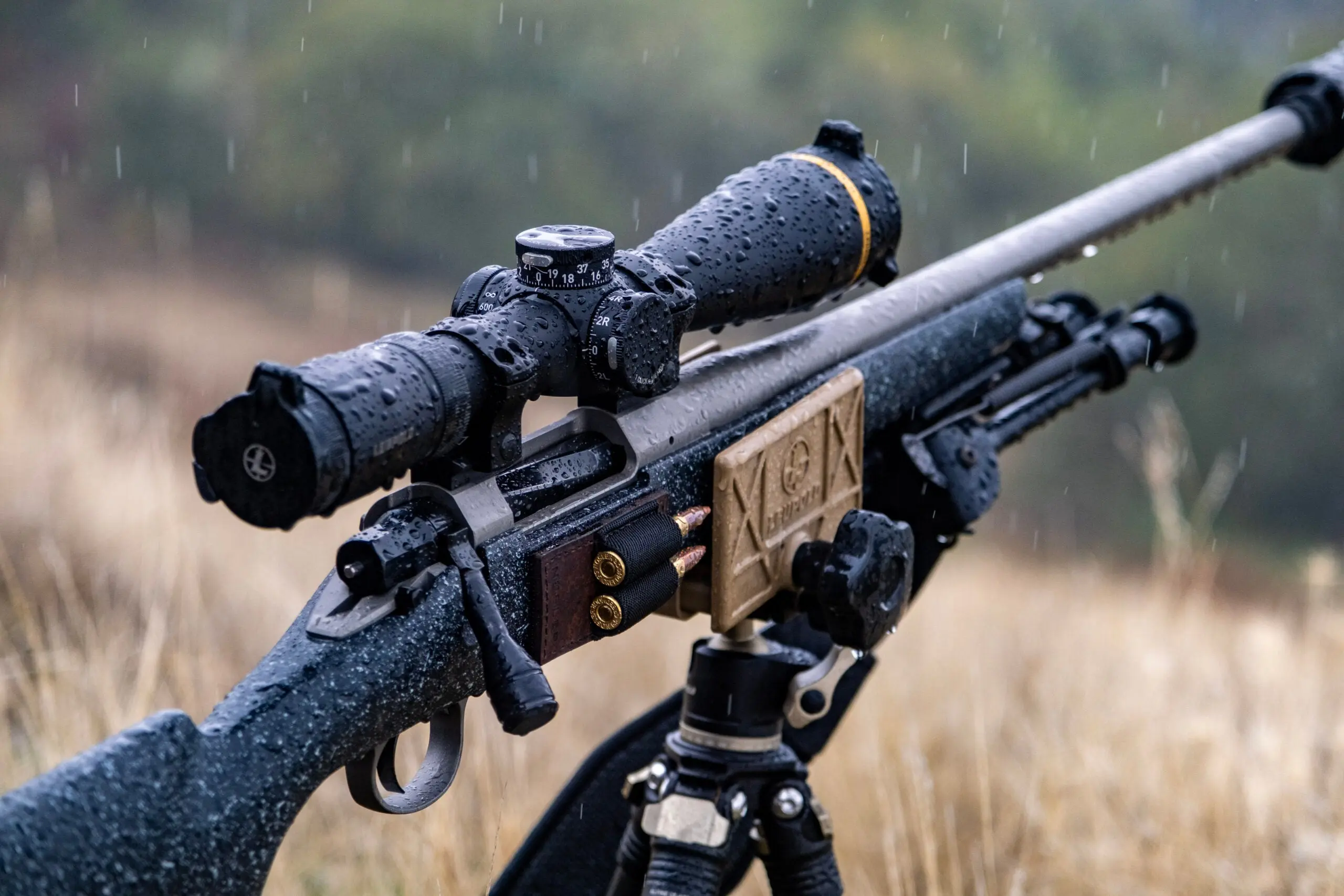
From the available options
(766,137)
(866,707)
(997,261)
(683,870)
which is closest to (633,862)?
(683,870)

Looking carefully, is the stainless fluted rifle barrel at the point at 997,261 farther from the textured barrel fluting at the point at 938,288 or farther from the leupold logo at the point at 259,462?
the leupold logo at the point at 259,462

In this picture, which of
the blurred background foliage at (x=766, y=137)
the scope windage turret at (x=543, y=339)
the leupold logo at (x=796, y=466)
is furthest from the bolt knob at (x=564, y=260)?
the blurred background foliage at (x=766, y=137)

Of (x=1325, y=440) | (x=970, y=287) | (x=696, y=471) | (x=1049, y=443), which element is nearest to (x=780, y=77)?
(x=1049, y=443)

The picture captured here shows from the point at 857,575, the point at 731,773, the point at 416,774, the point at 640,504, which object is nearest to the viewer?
the point at 416,774

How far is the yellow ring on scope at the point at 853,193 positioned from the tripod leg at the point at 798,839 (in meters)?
0.79

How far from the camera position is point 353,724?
157 centimetres

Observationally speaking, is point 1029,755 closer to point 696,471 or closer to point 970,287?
point 970,287

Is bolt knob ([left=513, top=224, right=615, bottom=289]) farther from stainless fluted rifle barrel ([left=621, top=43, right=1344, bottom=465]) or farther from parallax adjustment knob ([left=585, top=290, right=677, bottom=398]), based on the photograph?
stainless fluted rifle barrel ([left=621, top=43, right=1344, bottom=465])

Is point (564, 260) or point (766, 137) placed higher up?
point (564, 260)

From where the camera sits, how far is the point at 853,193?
2.19 metres

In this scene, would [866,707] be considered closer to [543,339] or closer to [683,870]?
[683,870]

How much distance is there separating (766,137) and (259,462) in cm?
897

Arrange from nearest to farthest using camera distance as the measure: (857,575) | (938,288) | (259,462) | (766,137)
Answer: (259,462) → (857,575) → (938,288) → (766,137)

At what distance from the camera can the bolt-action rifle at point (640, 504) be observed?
4.75ft
